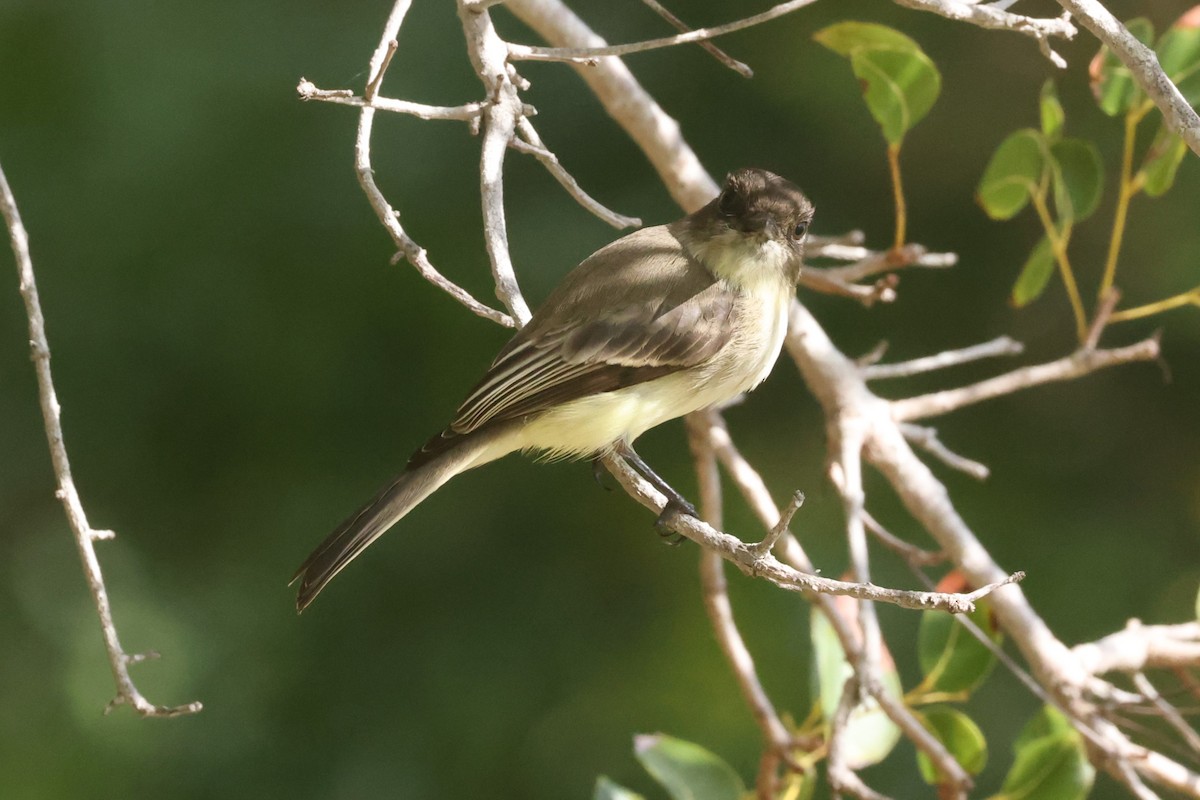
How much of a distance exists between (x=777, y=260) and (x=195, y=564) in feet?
5.56

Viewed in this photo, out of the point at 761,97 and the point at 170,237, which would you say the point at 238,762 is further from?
the point at 761,97

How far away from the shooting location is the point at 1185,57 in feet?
6.52

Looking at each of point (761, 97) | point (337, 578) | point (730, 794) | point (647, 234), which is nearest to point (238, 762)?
point (337, 578)

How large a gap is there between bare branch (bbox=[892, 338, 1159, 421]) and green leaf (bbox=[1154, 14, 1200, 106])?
40cm

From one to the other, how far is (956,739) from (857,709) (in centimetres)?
15

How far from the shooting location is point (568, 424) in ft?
6.77

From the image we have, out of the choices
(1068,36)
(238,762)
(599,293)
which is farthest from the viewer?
(238,762)

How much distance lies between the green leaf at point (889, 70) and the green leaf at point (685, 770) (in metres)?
0.96

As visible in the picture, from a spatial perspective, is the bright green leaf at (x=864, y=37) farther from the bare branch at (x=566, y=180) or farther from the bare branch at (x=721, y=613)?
the bare branch at (x=721, y=613)

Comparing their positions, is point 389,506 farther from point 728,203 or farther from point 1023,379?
point 1023,379

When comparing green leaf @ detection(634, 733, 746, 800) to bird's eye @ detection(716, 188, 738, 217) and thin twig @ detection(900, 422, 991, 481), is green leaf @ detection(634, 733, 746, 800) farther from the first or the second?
bird's eye @ detection(716, 188, 738, 217)

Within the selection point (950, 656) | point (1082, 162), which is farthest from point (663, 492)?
point (1082, 162)

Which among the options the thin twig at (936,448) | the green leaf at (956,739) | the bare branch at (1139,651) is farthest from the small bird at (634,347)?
the bare branch at (1139,651)

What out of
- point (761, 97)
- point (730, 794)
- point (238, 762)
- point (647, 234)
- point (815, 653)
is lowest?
point (730, 794)
